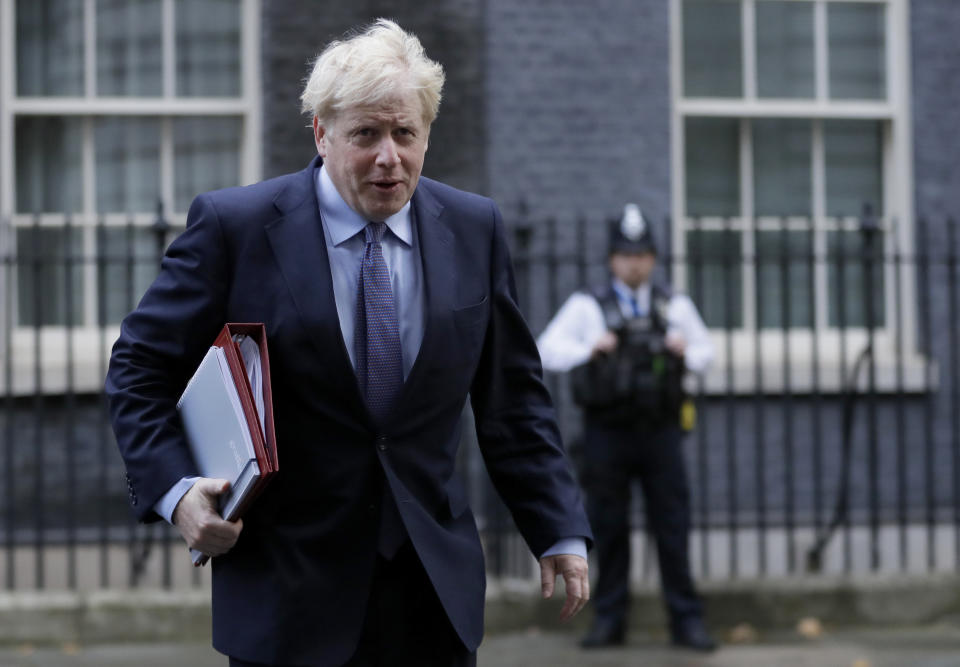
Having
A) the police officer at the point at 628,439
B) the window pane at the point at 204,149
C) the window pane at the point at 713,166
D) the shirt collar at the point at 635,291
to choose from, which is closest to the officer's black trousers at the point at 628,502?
the police officer at the point at 628,439

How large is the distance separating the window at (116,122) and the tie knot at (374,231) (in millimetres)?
5713

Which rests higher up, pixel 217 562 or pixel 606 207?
pixel 606 207

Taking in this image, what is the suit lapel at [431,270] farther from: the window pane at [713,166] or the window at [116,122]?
the window pane at [713,166]

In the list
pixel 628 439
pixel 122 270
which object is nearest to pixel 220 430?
pixel 628 439

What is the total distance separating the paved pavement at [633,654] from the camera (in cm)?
626

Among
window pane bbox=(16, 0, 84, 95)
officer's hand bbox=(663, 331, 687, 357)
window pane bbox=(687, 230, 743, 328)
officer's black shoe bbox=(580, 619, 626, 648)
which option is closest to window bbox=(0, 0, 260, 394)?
window pane bbox=(16, 0, 84, 95)

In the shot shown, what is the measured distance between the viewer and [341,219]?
8.82 feet

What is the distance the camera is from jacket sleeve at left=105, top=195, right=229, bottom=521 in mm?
2541

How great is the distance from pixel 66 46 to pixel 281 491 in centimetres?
639

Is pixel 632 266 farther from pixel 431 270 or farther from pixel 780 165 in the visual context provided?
pixel 431 270

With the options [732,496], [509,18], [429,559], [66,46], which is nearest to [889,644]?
[732,496]

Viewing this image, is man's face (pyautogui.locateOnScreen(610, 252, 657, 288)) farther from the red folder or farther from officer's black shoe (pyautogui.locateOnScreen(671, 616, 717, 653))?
the red folder

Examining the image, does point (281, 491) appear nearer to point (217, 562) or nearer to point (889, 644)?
point (217, 562)

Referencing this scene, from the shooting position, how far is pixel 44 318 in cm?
824
